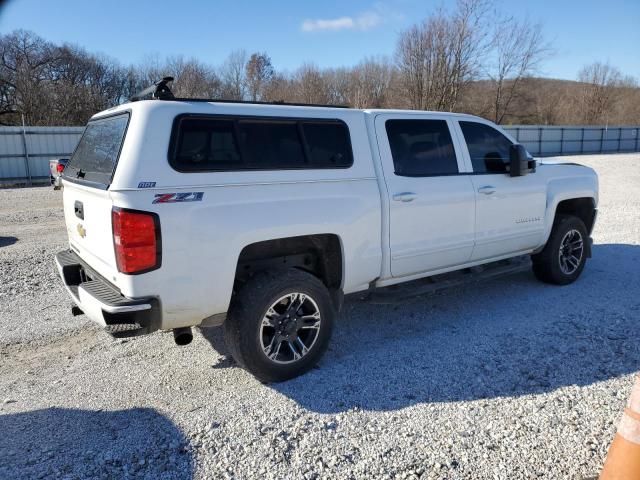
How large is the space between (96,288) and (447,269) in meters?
3.17

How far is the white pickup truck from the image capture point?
309 cm

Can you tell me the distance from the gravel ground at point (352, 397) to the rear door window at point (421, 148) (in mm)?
1537

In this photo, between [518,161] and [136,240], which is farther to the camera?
[518,161]

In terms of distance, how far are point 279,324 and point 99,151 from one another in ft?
6.28

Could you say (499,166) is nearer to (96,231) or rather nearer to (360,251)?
(360,251)

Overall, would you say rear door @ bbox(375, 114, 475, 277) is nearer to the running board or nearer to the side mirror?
the running board

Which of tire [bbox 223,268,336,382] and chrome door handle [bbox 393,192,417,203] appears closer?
tire [bbox 223,268,336,382]

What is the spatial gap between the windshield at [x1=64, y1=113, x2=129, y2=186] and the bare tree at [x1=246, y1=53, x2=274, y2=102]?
37.9 metres

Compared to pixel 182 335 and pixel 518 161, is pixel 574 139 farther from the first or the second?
pixel 182 335

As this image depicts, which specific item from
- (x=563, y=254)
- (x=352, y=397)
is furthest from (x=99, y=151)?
(x=563, y=254)

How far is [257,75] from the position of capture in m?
44.6

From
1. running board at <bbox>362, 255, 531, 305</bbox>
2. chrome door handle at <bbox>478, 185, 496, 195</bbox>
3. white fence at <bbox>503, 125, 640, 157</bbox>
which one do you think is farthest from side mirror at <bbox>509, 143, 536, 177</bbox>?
white fence at <bbox>503, 125, 640, 157</bbox>

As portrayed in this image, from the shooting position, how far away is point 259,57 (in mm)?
47344

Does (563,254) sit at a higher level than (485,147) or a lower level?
lower
